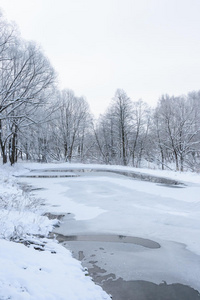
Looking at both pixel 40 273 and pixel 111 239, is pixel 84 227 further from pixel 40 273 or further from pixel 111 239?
pixel 40 273

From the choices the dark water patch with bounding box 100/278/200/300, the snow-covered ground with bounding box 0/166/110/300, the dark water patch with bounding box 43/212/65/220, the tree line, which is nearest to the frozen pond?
the dark water patch with bounding box 100/278/200/300

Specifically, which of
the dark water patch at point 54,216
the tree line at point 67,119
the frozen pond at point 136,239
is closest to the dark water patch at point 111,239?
the frozen pond at point 136,239

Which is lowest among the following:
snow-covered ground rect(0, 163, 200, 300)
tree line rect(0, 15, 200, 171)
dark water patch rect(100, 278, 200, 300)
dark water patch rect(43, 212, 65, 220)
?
dark water patch rect(100, 278, 200, 300)

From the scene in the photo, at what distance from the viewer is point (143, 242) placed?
5.25m

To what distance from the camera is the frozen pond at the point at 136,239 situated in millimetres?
3623

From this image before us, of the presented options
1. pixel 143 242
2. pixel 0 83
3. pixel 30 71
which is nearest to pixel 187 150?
pixel 30 71

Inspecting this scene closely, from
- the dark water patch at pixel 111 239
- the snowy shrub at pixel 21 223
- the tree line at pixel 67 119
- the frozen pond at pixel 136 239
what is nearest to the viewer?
the frozen pond at pixel 136 239

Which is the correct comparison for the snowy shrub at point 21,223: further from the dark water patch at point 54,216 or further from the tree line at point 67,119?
the tree line at point 67,119

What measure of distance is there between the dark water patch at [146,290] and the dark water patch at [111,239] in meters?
1.51

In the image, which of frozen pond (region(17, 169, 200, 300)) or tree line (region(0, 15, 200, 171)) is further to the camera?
tree line (region(0, 15, 200, 171))

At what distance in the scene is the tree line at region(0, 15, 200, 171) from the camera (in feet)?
62.5

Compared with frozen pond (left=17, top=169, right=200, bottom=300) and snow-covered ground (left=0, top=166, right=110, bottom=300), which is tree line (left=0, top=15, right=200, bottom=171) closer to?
frozen pond (left=17, top=169, right=200, bottom=300)

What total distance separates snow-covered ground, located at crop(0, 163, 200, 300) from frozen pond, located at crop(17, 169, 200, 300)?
0.03 metres

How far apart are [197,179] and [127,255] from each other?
38.9 ft
